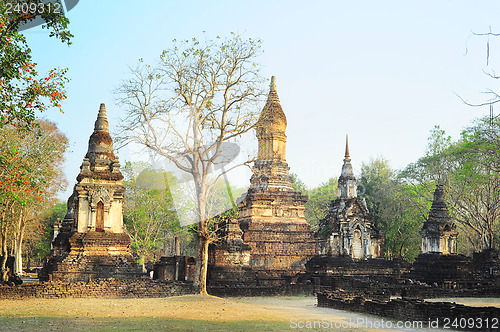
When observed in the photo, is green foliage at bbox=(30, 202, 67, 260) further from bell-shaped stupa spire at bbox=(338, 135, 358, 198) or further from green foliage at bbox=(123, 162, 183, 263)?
bell-shaped stupa spire at bbox=(338, 135, 358, 198)

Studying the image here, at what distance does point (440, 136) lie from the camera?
44562mm

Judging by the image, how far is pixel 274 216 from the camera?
3666cm

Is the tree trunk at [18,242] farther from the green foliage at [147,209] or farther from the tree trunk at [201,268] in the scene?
the tree trunk at [201,268]

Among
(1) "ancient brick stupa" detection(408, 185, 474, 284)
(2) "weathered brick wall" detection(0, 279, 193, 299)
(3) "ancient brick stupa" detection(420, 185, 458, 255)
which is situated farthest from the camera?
(3) "ancient brick stupa" detection(420, 185, 458, 255)

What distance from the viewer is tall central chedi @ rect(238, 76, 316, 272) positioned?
3478 cm

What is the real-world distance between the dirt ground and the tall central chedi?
1598 centimetres

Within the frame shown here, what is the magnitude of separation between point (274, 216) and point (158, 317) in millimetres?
22699

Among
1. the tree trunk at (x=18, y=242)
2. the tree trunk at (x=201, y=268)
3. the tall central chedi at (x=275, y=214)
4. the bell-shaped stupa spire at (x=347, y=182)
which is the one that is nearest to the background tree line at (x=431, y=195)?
the bell-shaped stupa spire at (x=347, y=182)

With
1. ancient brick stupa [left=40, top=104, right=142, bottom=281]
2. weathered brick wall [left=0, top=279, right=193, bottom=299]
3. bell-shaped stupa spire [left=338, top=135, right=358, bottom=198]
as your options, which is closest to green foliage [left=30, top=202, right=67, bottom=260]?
ancient brick stupa [left=40, top=104, right=142, bottom=281]

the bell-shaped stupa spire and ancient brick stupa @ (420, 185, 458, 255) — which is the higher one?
the bell-shaped stupa spire

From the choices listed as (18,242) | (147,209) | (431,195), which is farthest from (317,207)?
(18,242)

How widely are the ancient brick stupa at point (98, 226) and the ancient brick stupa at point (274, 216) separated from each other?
9099 mm

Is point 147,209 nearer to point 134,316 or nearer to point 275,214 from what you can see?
point 275,214

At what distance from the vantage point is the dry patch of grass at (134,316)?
12758 millimetres
